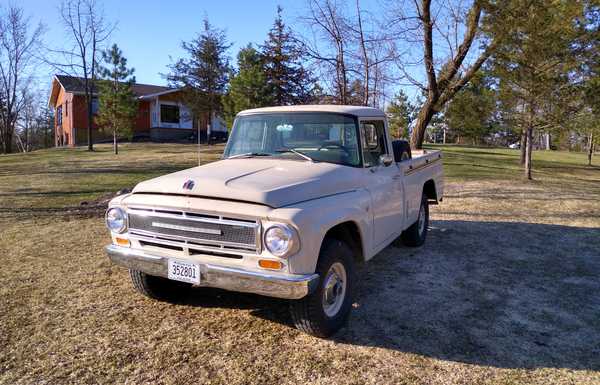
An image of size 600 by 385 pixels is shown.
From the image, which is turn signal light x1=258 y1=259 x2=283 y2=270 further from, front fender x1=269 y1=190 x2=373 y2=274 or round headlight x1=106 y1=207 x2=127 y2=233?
round headlight x1=106 y1=207 x2=127 y2=233

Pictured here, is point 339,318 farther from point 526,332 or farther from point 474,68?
point 474,68

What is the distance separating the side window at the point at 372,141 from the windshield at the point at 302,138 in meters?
0.15

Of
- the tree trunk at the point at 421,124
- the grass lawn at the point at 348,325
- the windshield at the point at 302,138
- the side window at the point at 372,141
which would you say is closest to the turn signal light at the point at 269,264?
the grass lawn at the point at 348,325

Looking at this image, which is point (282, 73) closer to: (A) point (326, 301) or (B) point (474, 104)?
(B) point (474, 104)

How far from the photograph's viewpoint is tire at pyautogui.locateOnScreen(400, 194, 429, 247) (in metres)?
6.48

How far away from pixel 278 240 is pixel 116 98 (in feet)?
76.9

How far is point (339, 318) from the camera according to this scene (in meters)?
3.79

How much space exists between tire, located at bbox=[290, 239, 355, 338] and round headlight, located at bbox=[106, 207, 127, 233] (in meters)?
1.59

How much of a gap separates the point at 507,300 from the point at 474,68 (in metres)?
11.6

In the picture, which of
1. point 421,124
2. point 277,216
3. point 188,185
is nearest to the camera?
point 277,216

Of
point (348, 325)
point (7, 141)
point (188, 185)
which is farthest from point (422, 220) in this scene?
point (7, 141)

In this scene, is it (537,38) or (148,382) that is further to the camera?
(537,38)

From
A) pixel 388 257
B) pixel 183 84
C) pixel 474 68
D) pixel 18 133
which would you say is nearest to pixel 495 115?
pixel 474 68

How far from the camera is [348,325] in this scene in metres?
4.05
